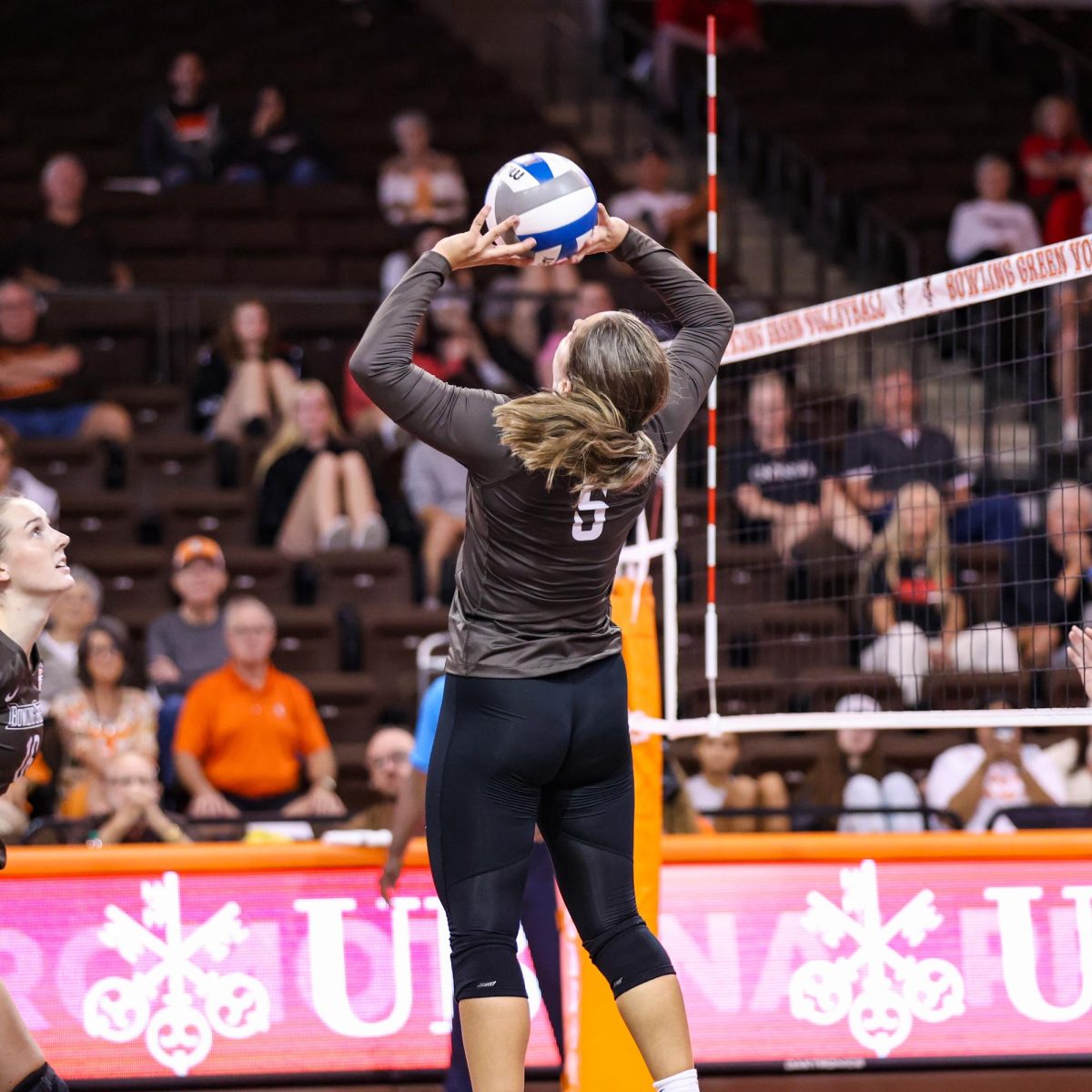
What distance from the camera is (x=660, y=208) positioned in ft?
41.5

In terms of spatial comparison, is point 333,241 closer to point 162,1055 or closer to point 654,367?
point 162,1055

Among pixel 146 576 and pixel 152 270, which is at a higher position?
pixel 152 270

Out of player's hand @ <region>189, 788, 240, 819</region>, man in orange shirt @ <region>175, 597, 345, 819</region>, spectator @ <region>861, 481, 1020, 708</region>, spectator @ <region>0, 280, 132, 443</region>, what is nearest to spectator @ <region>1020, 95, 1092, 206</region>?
spectator @ <region>861, 481, 1020, 708</region>

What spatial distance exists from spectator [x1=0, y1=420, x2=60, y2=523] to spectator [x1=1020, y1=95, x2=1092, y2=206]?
7648 mm

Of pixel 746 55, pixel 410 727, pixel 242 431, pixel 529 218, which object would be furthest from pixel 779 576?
pixel 746 55

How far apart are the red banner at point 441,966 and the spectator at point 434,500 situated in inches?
159

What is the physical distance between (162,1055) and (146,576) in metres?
4.27

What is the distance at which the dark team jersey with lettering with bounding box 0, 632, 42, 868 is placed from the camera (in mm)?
4062

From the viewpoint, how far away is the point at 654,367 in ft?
12.5

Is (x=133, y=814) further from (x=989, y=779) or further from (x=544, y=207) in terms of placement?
(x=989, y=779)

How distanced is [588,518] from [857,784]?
4.38m

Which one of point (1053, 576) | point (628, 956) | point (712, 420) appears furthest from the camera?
point (1053, 576)

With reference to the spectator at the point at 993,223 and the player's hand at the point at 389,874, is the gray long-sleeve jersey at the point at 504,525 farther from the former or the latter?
the spectator at the point at 993,223

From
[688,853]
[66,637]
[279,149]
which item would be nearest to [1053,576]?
[688,853]
